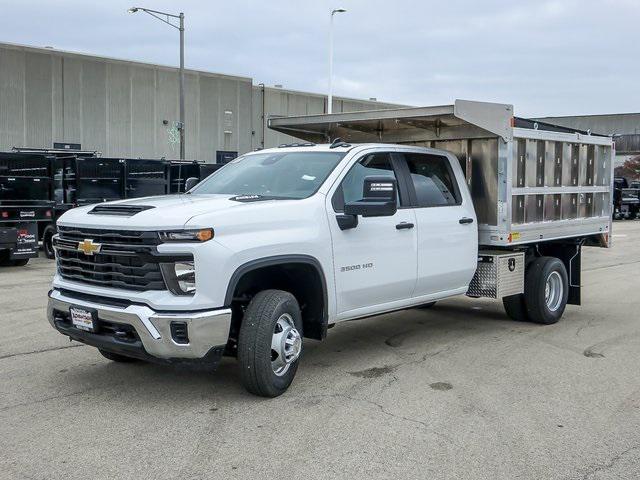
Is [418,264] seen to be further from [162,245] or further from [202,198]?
[162,245]

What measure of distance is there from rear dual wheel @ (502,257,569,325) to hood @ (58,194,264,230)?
4147 millimetres

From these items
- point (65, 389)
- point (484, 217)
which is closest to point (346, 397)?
point (65, 389)

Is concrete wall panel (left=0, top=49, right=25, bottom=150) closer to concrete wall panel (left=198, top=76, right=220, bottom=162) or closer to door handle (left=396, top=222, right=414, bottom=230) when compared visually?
concrete wall panel (left=198, top=76, right=220, bottom=162)

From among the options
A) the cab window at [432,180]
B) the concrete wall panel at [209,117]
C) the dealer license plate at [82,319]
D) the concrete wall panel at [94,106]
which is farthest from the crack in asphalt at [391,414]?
the concrete wall panel at [209,117]

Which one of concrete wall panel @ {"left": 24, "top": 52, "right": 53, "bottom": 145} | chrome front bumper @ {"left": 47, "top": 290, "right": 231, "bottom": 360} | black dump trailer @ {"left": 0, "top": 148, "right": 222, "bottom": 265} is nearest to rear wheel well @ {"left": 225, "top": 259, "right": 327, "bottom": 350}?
chrome front bumper @ {"left": 47, "top": 290, "right": 231, "bottom": 360}

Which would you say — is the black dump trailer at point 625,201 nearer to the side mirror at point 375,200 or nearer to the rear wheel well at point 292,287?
the side mirror at point 375,200

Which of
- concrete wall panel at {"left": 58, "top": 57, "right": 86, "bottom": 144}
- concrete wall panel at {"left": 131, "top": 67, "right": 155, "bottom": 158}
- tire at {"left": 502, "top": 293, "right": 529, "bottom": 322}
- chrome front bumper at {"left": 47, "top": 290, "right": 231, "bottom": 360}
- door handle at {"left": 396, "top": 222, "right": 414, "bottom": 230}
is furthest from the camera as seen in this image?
concrete wall panel at {"left": 131, "top": 67, "right": 155, "bottom": 158}

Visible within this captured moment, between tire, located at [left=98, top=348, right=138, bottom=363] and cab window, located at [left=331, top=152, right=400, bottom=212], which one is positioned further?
tire, located at [left=98, top=348, right=138, bottom=363]

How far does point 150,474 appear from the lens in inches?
169

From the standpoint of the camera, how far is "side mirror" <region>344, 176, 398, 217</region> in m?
5.97

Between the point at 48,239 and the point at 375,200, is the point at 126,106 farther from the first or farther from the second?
the point at 375,200

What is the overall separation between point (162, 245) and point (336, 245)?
157cm

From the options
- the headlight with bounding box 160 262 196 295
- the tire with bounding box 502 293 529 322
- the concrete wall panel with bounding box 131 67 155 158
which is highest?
the concrete wall panel with bounding box 131 67 155 158

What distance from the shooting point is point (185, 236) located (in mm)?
5172
